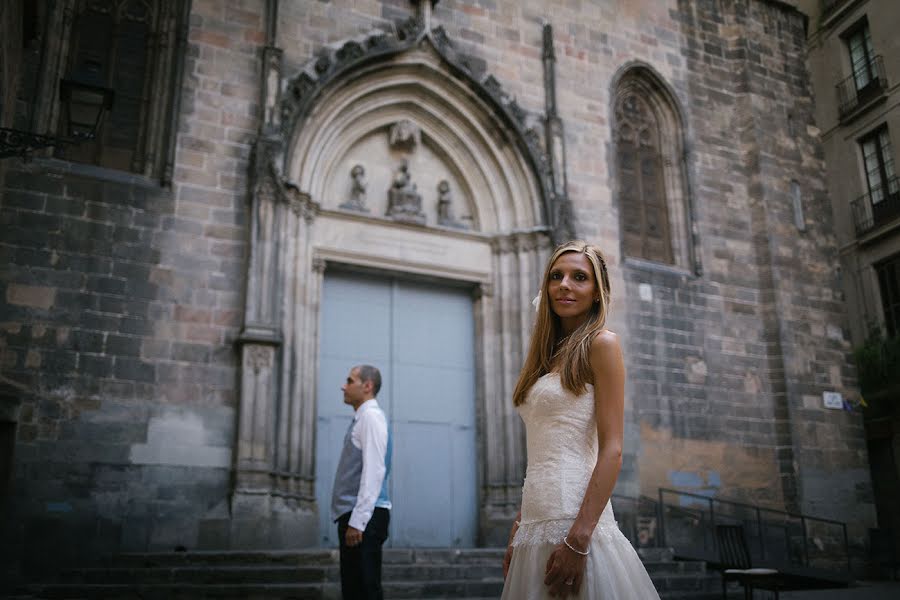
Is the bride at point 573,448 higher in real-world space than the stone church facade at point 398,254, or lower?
lower

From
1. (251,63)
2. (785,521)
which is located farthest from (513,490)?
(251,63)

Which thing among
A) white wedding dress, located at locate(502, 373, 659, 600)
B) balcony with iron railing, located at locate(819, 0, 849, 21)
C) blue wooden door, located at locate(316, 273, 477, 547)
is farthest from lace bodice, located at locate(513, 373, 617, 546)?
balcony with iron railing, located at locate(819, 0, 849, 21)

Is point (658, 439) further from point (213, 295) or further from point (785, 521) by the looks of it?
point (213, 295)

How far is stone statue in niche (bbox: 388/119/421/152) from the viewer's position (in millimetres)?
11828

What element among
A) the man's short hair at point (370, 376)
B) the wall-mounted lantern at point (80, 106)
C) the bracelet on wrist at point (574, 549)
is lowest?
the bracelet on wrist at point (574, 549)

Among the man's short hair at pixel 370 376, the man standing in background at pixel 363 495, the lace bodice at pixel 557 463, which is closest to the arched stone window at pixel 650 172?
the man's short hair at pixel 370 376

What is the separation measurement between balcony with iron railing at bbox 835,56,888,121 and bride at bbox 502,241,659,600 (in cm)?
1763

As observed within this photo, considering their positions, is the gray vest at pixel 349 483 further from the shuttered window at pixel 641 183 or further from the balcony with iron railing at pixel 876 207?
the balcony with iron railing at pixel 876 207

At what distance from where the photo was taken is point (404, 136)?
11.8 meters

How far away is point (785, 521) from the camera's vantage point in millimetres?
12273

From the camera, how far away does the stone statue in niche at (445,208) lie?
1187cm

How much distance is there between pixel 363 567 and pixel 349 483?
1.70 feet

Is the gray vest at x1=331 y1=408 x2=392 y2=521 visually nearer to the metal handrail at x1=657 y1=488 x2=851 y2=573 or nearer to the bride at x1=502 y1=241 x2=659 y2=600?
the bride at x1=502 y1=241 x2=659 y2=600

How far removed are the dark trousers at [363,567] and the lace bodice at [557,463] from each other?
8.31 feet
